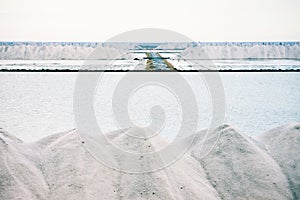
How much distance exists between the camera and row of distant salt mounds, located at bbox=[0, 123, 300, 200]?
2.47 meters

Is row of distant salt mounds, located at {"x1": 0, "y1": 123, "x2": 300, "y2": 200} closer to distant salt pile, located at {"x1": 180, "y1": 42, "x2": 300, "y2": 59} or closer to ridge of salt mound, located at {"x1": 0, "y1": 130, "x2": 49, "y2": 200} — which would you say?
ridge of salt mound, located at {"x1": 0, "y1": 130, "x2": 49, "y2": 200}

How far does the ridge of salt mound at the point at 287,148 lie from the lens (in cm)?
286

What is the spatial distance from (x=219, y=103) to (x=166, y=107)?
3.93 ft

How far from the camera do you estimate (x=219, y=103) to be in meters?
6.19

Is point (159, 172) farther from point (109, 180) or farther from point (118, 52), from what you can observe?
point (118, 52)

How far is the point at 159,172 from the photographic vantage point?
104 inches

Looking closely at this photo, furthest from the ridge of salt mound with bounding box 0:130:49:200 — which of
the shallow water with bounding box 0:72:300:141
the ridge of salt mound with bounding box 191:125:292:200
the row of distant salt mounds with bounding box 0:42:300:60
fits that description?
the row of distant salt mounds with bounding box 0:42:300:60

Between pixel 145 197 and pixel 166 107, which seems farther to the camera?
pixel 166 107

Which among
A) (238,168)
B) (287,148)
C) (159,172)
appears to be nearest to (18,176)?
(159,172)

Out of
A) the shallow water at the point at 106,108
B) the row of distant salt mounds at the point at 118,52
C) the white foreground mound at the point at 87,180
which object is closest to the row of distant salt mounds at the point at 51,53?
the row of distant salt mounds at the point at 118,52

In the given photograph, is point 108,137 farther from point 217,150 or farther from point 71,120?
point 71,120

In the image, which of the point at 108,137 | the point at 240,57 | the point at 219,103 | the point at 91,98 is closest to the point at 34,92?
the point at 91,98

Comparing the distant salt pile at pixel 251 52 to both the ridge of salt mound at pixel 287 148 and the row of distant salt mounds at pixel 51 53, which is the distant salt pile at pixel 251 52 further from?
the ridge of salt mound at pixel 287 148

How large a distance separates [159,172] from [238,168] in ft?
2.65
